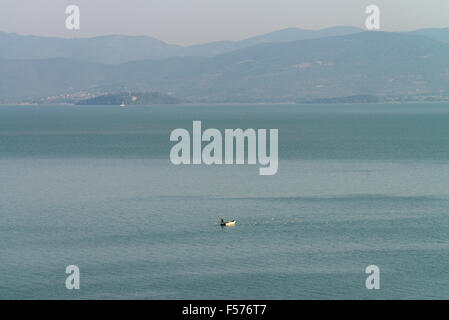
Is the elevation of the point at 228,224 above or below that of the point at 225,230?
above

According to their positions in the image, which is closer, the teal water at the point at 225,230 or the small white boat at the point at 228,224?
the teal water at the point at 225,230

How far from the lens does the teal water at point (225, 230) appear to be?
47.4 meters

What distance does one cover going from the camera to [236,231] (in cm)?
6072

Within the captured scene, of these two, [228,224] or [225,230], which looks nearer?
[225,230]

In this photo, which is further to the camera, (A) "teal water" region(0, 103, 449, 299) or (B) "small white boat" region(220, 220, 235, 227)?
(B) "small white boat" region(220, 220, 235, 227)

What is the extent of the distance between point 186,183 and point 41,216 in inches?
863

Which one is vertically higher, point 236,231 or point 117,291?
point 236,231

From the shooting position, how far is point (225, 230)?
61062 mm

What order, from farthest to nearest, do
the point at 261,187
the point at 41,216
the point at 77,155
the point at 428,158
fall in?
the point at 77,155 → the point at 428,158 → the point at 261,187 → the point at 41,216

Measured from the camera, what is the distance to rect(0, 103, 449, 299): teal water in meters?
47.4

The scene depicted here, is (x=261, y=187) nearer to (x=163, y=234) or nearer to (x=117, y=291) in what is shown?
(x=163, y=234)
